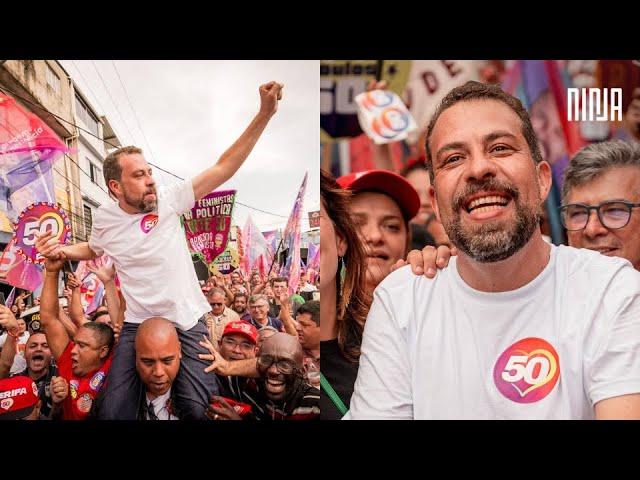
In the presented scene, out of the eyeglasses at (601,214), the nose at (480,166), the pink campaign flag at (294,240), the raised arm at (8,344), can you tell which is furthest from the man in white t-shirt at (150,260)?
the eyeglasses at (601,214)

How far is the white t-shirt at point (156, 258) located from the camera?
12.0 feet

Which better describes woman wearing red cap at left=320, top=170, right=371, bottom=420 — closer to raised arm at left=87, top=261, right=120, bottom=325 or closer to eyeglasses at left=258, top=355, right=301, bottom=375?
eyeglasses at left=258, top=355, right=301, bottom=375

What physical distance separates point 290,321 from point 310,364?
29 cm

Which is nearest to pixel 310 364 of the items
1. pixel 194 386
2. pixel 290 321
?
pixel 290 321

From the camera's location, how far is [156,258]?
3.65 m

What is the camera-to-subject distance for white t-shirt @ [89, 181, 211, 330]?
3.64m

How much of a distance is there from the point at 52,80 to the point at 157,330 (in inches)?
66.0

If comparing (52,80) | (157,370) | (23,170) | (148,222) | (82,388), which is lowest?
(82,388)

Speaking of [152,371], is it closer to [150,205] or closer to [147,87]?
[150,205]

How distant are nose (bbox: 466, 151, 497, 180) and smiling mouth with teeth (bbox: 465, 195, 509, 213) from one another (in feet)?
0.31

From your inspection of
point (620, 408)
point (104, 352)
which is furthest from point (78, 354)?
point (620, 408)

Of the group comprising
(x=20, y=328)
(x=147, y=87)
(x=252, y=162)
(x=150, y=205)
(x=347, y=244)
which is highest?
(x=147, y=87)

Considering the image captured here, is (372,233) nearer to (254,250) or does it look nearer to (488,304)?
(254,250)
